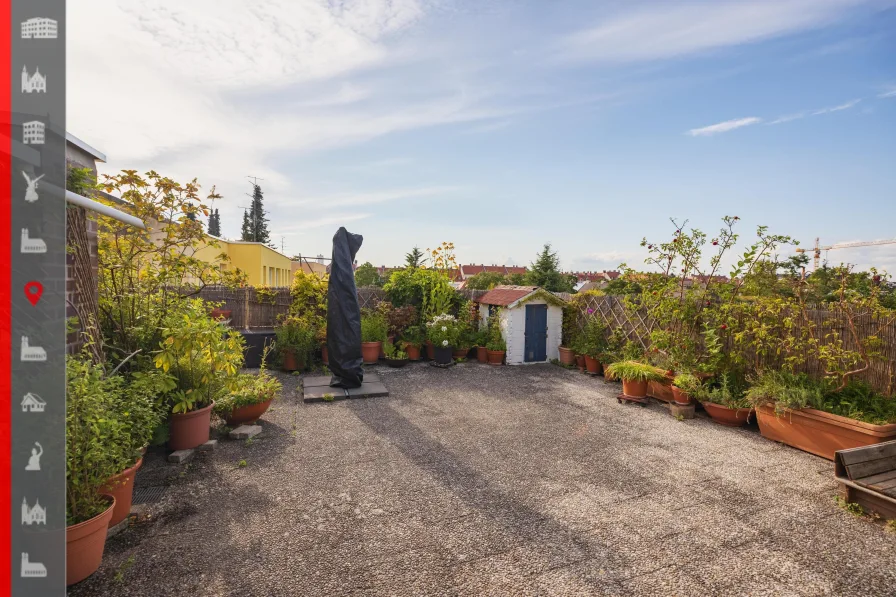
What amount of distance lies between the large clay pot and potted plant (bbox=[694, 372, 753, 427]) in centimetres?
468

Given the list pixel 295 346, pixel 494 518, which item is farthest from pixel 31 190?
pixel 295 346

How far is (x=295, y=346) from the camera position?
919cm

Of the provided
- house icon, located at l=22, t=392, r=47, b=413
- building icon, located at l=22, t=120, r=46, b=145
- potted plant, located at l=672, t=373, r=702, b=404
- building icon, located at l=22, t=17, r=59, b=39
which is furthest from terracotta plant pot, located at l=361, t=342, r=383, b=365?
building icon, located at l=22, t=17, r=59, b=39

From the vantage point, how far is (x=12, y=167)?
8.09ft

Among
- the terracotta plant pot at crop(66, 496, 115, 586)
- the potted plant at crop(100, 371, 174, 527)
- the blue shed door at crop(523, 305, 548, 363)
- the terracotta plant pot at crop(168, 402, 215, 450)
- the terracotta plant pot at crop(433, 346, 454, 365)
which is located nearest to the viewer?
the terracotta plant pot at crop(66, 496, 115, 586)

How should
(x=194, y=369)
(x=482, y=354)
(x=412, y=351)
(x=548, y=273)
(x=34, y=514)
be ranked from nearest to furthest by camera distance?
(x=34, y=514), (x=194, y=369), (x=412, y=351), (x=482, y=354), (x=548, y=273)

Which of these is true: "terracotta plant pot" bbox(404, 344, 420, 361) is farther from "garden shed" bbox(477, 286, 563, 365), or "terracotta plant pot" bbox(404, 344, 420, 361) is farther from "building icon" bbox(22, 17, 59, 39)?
"building icon" bbox(22, 17, 59, 39)

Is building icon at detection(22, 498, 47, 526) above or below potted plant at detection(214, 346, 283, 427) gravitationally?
above

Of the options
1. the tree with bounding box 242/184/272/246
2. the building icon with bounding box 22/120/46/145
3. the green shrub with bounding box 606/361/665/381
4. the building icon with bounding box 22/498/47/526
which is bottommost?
the green shrub with bounding box 606/361/665/381

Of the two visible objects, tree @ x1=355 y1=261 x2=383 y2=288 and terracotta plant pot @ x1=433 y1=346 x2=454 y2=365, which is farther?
tree @ x1=355 y1=261 x2=383 y2=288

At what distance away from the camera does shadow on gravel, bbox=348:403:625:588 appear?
10.6 feet

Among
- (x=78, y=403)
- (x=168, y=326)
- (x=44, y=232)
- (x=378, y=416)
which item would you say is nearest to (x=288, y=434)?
(x=378, y=416)

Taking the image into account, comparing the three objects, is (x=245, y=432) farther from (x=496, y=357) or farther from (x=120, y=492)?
(x=496, y=357)

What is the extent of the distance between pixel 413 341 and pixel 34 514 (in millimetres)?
8471
